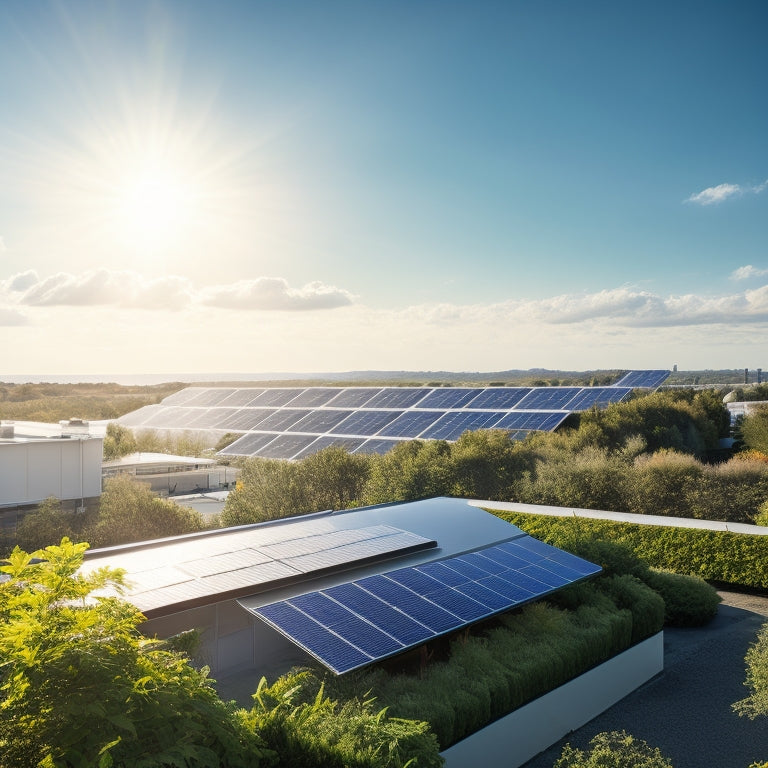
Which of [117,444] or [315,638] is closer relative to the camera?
[315,638]

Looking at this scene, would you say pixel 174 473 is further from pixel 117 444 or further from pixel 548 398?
pixel 548 398

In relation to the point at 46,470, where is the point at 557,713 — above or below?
below

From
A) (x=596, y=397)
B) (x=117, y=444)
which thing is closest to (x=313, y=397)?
(x=117, y=444)

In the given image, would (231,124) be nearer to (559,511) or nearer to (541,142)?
(541,142)

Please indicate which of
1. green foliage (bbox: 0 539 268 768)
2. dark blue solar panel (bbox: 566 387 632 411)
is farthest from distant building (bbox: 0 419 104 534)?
dark blue solar panel (bbox: 566 387 632 411)

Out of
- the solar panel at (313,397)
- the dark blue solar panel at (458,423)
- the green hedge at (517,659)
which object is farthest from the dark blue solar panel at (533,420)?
the green hedge at (517,659)

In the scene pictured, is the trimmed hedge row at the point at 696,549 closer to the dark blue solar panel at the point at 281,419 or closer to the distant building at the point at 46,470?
the distant building at the point at 46,470

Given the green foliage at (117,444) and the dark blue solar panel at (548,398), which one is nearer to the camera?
the green foliage at (117,444)
